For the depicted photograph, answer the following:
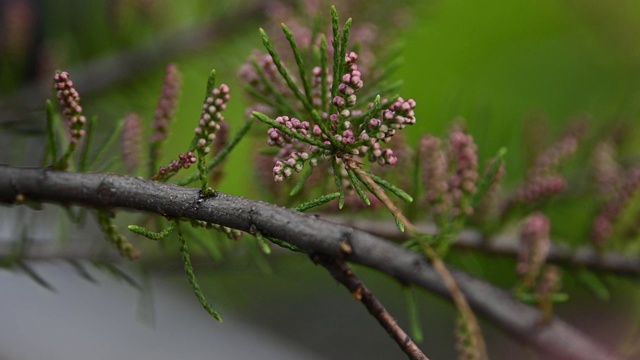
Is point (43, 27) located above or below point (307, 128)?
above

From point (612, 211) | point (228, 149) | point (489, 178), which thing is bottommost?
point (612, 211)

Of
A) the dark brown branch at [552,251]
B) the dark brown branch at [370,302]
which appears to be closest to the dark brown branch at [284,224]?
the dark brown branch at [370,302]

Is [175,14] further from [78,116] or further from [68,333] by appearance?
[78,116]

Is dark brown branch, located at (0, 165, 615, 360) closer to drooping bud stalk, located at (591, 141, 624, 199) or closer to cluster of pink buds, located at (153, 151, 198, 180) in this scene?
cluster of pink buds, located at (153, 151, 198, 180)

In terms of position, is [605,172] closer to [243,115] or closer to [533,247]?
[533,247]

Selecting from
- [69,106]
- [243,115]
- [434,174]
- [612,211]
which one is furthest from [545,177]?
[69,106]

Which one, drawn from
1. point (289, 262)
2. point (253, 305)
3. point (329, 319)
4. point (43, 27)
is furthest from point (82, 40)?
point (329, 319)
